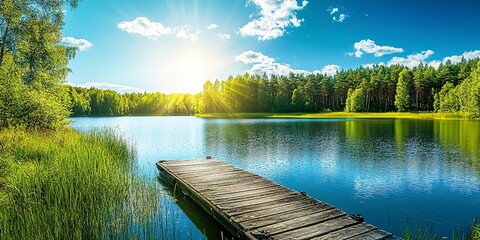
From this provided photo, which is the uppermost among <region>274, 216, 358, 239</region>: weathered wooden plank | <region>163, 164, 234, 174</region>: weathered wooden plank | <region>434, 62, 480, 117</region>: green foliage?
<region>434, 62, 480, 117</region>: green foliage

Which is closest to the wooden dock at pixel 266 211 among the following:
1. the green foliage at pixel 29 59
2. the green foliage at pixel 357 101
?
the green foliage at pixel 29 59

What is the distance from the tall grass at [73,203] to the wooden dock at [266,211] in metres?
1.59

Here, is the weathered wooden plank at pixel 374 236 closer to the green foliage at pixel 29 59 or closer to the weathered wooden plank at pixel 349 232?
the weathered wooden plank at pixel 349 232

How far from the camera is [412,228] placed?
382 inches

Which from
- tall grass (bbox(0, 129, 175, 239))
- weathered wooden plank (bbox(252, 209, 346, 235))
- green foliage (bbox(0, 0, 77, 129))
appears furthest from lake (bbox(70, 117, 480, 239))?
green foliage (bbox(0, 0, 77, 129))

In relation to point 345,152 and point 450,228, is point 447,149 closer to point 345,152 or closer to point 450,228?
point 345,152

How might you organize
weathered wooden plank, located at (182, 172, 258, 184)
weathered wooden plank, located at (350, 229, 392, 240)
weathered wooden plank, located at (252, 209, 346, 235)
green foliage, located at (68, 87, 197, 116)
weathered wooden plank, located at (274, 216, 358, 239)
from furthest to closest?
1. green foliage, located at (68, 87, 197, 116)
2. weathered wooden plank, located at (182, 172, 258, 184)
3. weathered wooden plank, located at (252, 209, 346, 235)
4. weathered wooden plank, located at (274, 216, 358, 239)
5. weathered wooden plank, located at (350, 229, 392, 240)

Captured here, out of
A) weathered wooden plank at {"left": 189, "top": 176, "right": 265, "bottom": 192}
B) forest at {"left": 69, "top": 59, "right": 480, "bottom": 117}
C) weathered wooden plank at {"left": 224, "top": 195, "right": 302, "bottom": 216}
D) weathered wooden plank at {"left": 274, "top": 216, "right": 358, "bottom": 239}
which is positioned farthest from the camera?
forest at {"left": 69, "top": 59, "right": 480, "bottom": 117}

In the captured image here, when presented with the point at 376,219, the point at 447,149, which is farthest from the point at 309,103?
the point at 376,219

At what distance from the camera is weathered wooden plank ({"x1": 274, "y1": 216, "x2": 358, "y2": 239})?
689 centimetres

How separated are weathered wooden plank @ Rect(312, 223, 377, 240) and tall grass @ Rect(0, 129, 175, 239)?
387cm

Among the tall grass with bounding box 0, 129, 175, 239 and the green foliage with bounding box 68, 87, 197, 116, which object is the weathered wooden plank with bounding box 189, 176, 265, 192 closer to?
the tall grass with bounding box 0, 129, 175, 239

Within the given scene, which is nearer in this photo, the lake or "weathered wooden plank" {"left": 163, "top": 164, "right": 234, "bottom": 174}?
the lake

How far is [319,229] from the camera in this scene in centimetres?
727
